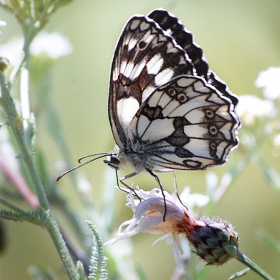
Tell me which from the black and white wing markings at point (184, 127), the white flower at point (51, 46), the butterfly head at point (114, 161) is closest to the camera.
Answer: the black and white wing markings at point (184, 127)

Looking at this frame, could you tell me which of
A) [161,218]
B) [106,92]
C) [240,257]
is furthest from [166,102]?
[106,92]

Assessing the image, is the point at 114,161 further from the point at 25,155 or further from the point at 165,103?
the point at 25,155

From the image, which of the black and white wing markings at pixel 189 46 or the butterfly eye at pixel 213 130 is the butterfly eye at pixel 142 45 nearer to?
the black and white wing markings at pixel 189 46

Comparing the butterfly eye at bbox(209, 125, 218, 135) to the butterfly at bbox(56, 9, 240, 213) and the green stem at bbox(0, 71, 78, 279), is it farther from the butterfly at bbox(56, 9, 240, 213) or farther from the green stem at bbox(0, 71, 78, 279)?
the green stem at bbox(0, 71, 78, 279)

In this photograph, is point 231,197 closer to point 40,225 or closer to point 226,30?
point 226,30

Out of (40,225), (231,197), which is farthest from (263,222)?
(40,225)

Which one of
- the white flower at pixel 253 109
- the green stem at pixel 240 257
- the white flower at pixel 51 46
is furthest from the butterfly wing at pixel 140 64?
the white flower at pixel 51 46
